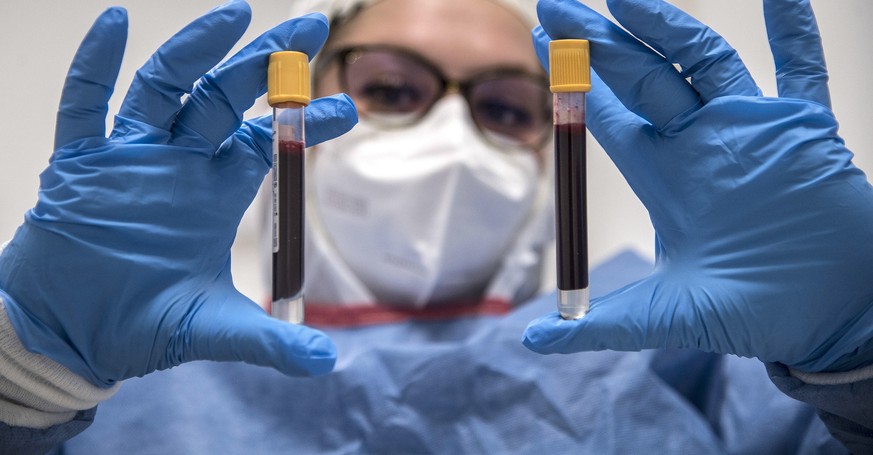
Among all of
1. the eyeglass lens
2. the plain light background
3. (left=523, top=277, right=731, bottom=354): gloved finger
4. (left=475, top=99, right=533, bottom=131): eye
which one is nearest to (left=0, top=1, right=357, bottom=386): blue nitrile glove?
(left=523, top=277, right=731, bottom=354): gloved finger

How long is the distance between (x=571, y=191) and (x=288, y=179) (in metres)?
0.29

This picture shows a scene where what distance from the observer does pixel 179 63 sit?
739 millimetres

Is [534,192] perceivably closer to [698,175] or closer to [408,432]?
[408,432]

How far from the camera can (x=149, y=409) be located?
106cm

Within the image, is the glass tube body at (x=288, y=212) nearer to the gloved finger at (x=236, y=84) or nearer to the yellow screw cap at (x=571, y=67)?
the gloved finger at (x=236, y=84)

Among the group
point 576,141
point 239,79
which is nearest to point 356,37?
point 239,79

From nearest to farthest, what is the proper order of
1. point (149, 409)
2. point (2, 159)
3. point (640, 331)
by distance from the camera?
point (640, 331) < point (149, 409) < point (2, 159)

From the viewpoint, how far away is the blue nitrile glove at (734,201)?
719 mm

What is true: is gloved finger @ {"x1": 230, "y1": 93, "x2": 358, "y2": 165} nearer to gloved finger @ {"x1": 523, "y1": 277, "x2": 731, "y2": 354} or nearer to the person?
the person

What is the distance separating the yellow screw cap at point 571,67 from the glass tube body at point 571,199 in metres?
0.02

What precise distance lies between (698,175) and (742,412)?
53 centimetres

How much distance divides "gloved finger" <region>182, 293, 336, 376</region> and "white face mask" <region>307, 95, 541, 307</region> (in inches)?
23.3

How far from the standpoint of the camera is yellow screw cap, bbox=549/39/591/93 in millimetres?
714

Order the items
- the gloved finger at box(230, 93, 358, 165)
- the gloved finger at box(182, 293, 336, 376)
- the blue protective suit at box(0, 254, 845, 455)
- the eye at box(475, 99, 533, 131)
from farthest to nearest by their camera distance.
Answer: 1. the eye at box(475, 99, 533, 131)
2. the blue protective suit at box(0, 254, 845, 455)
3. the gloved finger at box(230, 93, 358, 165)
4. the gloved finger at box(182, 293, 336, 376)
